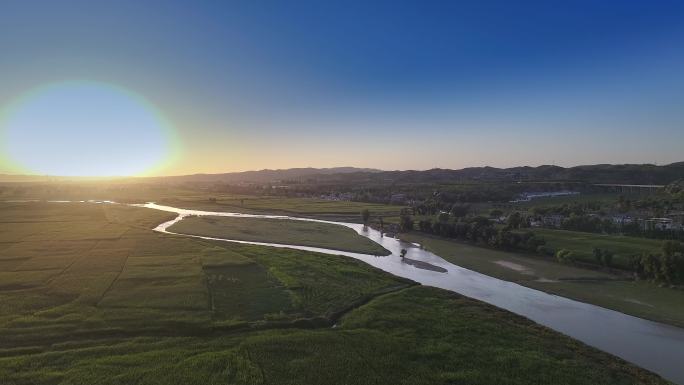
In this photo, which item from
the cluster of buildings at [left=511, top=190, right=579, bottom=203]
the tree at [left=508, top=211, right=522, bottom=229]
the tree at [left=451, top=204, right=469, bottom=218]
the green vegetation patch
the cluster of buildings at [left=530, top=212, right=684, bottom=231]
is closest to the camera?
the green vegetation patch

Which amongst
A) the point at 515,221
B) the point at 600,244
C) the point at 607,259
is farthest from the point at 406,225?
the point at 607,259

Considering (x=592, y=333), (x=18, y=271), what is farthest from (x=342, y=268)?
(x=18, y=271)

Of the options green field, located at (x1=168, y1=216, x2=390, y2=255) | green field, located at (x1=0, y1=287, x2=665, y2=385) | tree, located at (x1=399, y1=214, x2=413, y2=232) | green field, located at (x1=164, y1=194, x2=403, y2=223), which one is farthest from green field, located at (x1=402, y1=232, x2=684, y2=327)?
green field, located at (x1=164, y1=194, x2=403, y2=223)

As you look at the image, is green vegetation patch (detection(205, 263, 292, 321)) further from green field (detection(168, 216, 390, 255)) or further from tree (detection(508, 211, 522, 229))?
tree (detection(508, 211, 522, 229))

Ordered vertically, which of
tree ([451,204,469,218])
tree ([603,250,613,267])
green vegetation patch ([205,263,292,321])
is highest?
tree ([451,204,469,218])

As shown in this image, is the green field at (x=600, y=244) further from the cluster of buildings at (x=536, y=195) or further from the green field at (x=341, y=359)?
the cluster of buildings at (x=536, y=195)

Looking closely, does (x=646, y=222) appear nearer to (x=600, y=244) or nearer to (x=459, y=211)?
(x=600, y=244)
